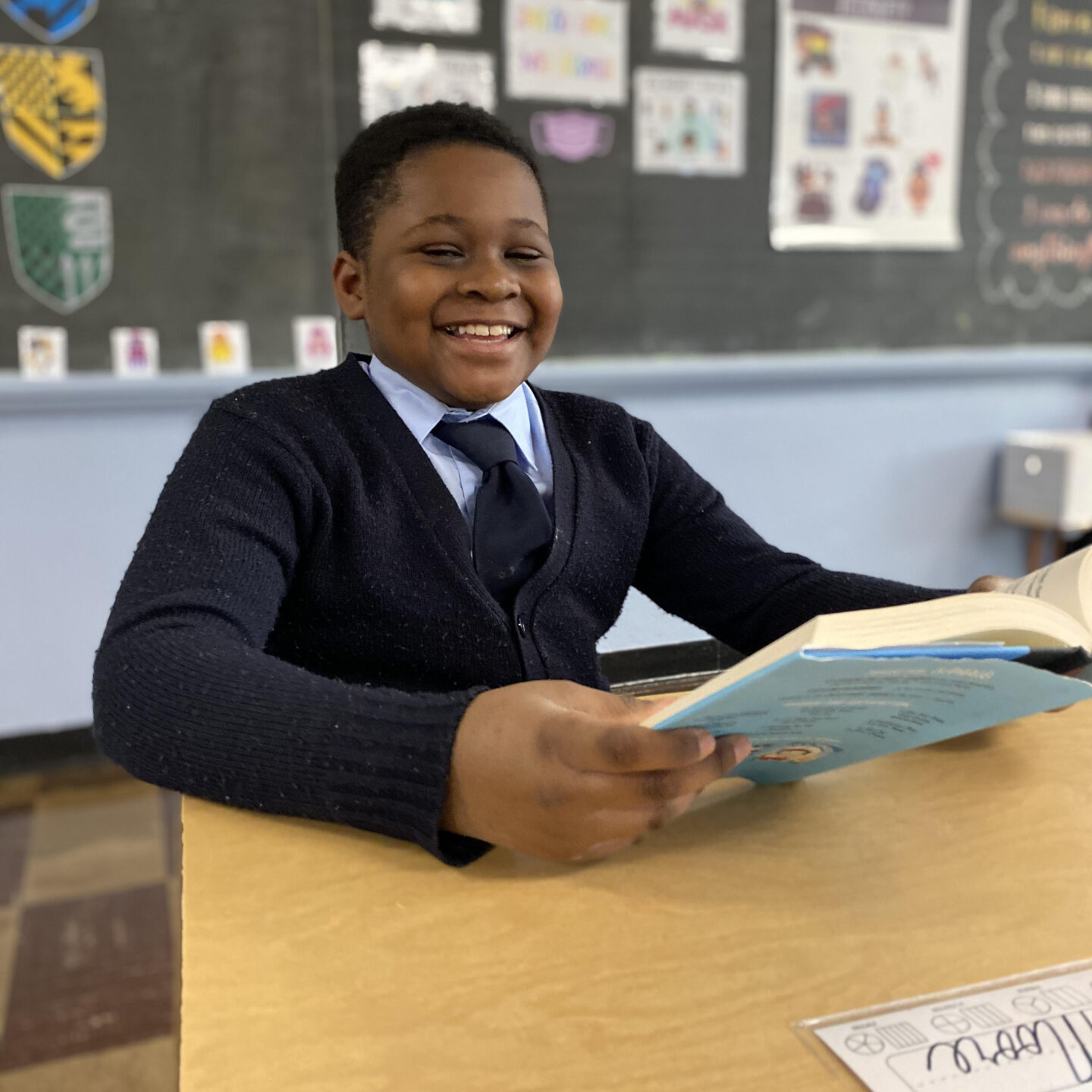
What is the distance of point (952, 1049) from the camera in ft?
1.35

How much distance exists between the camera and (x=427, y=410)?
88 centimetres

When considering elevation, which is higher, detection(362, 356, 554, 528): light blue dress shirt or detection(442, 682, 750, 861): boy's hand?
detection(362, 356, 554, 528): light blue dress shirt

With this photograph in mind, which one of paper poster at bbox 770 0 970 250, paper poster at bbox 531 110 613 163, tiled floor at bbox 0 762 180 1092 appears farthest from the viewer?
paper poster at bbox 770 0 970 250

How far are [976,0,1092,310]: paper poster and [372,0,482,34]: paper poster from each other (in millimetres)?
1230

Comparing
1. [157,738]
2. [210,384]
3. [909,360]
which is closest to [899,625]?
[157,738]

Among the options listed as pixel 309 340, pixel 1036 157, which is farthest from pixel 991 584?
pixel 1036 157

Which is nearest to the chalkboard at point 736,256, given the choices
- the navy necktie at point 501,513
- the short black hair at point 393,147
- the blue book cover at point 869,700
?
the short black hair at point 393,147

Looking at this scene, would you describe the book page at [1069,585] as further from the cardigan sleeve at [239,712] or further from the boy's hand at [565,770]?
the cardigan sleeve at [239,712]

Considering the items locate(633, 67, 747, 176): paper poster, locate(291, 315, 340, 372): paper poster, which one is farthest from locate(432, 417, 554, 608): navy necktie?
locate(633, 67, 747, 176): paper poster

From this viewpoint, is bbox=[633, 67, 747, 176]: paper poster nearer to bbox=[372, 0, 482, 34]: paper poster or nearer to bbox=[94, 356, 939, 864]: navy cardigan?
bbox=[372, 0, 482, 34]: paper poster

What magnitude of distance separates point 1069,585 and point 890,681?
27 centimetres

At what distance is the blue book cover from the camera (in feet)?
1.36

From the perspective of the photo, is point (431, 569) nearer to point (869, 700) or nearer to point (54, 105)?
point (869, 700)

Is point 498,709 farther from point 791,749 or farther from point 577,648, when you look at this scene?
point 577,648
